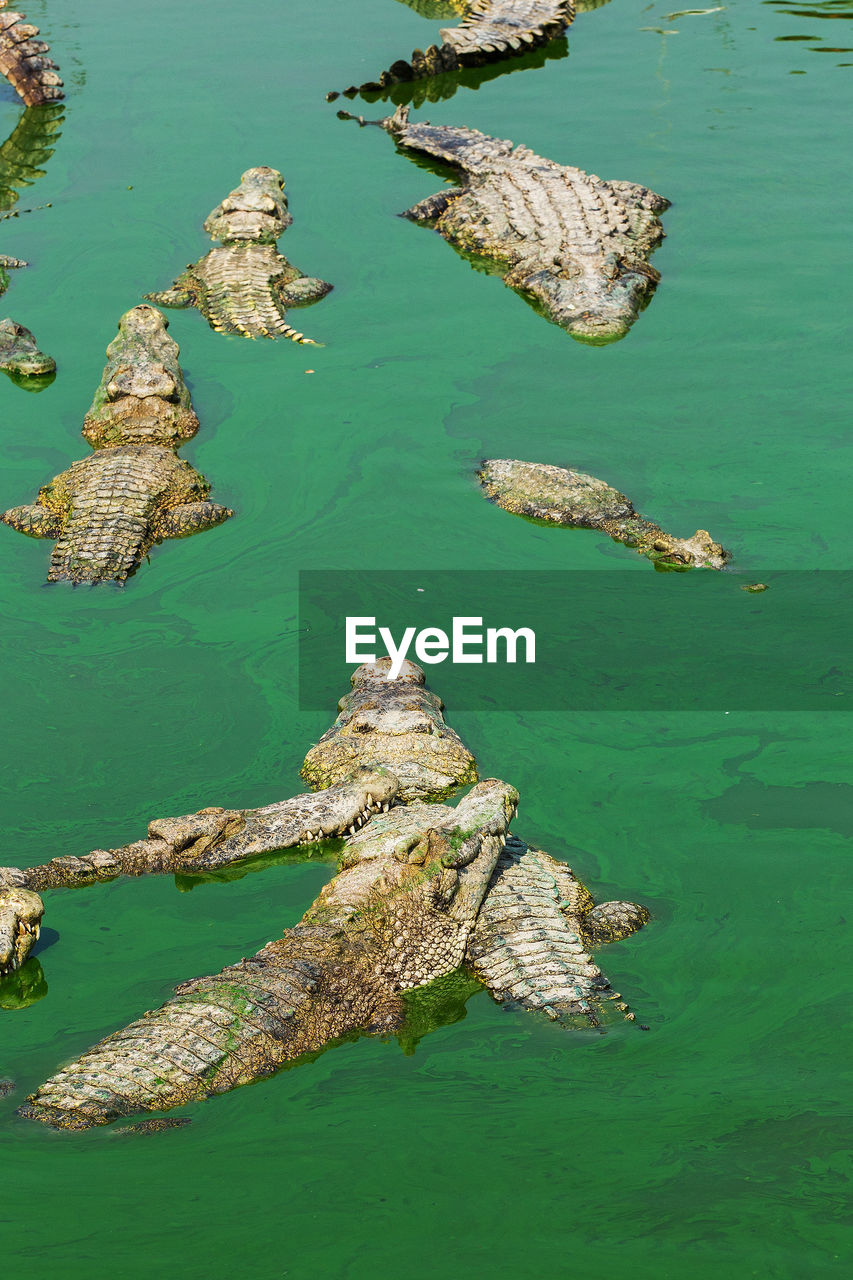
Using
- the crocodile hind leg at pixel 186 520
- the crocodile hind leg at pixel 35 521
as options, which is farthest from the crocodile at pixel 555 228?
the crocodile hind leg at pixel 35 521

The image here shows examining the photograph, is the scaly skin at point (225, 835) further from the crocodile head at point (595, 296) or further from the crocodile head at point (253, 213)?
the crocodile head at point (253, 213)

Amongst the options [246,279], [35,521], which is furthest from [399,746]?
[246,279]

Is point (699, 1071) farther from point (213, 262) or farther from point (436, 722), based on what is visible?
point (213, 262)

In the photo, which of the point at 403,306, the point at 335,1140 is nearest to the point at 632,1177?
the point at 335,1140

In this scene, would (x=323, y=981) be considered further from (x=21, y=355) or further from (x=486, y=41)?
(x=486, y=41)

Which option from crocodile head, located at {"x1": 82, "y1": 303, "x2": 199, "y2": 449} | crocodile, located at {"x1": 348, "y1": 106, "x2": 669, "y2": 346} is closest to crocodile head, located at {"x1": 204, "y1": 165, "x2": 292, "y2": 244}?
crocodile, located at {"x1": 348, "y1": 106, "x2": 669, "y2": 346}
